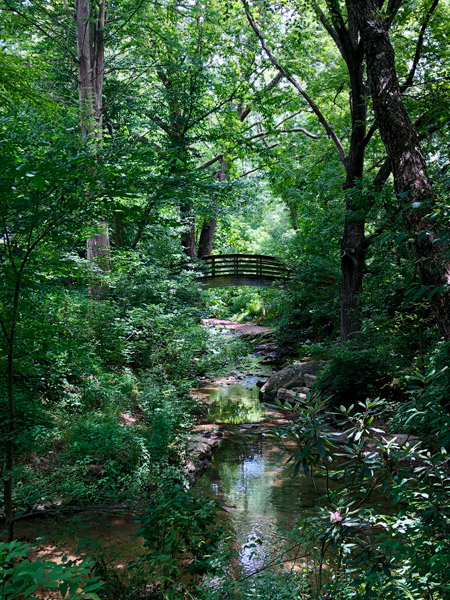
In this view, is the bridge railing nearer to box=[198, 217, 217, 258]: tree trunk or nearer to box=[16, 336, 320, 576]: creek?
box=[198, 217, 217, 258]: tree trunk

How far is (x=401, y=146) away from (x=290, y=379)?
7.06 metres

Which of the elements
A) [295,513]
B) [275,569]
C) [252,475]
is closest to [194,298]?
[252,475]

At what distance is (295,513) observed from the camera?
494 cm

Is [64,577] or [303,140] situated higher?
[303,140]

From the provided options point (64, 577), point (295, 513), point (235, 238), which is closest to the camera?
point (64, 577)

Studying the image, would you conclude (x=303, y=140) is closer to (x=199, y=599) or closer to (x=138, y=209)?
(x=138, y=209)


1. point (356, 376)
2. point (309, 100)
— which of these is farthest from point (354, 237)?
point (309, 100)

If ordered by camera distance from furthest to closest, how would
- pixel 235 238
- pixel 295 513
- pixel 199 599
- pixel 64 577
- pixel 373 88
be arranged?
pixel 235 238 → pixel 295 513 → pixel 373 88 → pixel 199 599 → pixel 64 577

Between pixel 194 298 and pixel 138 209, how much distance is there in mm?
7961

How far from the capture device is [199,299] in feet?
36.3

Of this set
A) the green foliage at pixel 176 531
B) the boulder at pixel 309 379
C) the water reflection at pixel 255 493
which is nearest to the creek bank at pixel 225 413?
the water reflection at pixel 255 493

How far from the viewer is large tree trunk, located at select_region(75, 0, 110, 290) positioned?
891 cm

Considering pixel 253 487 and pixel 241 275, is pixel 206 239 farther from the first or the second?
pixel 253 487

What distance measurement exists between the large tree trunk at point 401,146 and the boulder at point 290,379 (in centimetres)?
643
